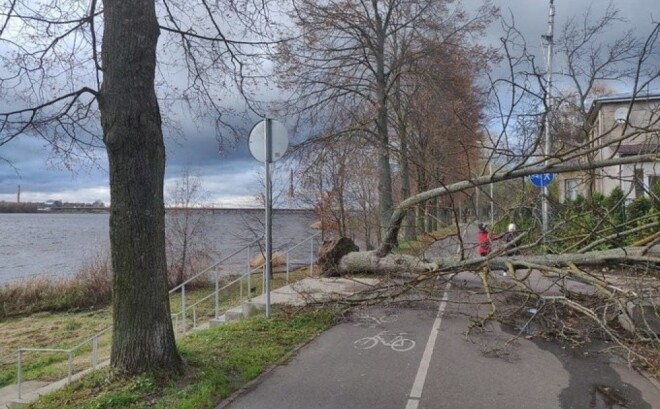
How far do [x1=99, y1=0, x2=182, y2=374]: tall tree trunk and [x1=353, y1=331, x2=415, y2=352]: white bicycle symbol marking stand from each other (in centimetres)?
292

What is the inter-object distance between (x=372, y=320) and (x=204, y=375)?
3.95m

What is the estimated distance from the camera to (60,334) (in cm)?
1925

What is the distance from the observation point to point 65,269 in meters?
34.0

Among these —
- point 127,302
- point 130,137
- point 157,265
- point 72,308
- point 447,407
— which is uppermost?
point 130,137

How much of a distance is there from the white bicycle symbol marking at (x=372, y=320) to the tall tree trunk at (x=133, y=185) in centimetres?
389

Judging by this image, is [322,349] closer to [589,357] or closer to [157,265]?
[157,265]

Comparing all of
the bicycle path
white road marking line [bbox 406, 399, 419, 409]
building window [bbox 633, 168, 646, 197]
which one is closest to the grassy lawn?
the bicycle path

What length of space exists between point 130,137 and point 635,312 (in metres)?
7.48

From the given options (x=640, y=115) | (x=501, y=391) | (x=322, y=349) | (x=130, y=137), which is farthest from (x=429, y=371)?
(x=640, y=115)

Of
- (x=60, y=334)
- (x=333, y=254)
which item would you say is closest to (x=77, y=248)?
(x=60, y=334)

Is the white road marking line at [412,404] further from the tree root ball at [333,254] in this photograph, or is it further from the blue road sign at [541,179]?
the blue road sign at [541,179]

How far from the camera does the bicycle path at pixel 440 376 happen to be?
18.5 feet

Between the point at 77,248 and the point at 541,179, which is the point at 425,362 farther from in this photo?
the point at 77,248

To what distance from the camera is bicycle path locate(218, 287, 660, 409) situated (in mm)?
5645
